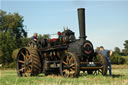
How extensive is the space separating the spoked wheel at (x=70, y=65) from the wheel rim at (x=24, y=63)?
6.80ft

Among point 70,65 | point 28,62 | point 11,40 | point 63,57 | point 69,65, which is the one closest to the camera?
point 70,65

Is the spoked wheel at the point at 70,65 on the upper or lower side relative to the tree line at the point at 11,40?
lower

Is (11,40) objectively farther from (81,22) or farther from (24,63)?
(81,22)

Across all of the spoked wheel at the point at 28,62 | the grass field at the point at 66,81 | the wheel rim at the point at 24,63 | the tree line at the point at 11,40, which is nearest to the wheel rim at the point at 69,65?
the grass field at the point at 66,81

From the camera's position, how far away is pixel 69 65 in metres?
10.7

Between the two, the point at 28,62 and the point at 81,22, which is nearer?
the point at 81,22

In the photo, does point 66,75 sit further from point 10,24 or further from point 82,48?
point 10,24

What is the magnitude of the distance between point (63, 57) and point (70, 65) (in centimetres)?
66

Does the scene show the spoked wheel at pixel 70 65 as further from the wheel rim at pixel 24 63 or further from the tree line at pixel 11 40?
the tree line at pixel 11 40

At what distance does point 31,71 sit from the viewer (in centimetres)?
1209

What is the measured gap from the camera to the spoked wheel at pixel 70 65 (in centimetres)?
1012

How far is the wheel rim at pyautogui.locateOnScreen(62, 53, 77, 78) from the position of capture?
1039cm

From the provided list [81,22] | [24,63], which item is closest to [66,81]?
[81,22]

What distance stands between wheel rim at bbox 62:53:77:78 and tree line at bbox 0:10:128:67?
1251 inches
